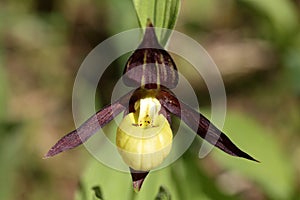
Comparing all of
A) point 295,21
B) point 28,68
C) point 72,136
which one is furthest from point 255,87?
point 72,136

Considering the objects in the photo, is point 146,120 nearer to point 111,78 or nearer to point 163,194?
point 163,194

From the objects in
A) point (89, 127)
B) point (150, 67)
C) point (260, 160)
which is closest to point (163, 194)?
point (89, 127)

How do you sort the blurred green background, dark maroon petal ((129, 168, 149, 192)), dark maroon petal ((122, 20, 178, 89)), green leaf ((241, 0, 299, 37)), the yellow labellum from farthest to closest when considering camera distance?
green leaf ((241, 0, 299, 37)), the blurred green background, dark maroon petal ((129, 168, 149, 192)), the yellow labellum, dark maroon petal ((122, 20, 178, 89))

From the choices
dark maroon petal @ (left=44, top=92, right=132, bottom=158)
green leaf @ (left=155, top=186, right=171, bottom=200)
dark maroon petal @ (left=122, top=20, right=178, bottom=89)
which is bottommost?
green leaf @ (left=155, top=186, right=171, bottom=200)

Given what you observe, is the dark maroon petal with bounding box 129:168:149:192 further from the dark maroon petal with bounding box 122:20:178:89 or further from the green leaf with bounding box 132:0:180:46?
the green leaf with bounding box 132:0:180:46

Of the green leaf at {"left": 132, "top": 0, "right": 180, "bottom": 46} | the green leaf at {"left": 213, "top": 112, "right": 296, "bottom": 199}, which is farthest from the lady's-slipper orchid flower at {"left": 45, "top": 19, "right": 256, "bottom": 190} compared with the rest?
the green leaf at {"left": 213, "top": 112, "right": 296, "bottom": 199}

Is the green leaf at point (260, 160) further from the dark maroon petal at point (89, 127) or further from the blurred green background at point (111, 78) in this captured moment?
the dark maroon petal at point (89, 127)

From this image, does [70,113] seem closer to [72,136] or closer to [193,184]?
[193,184]
